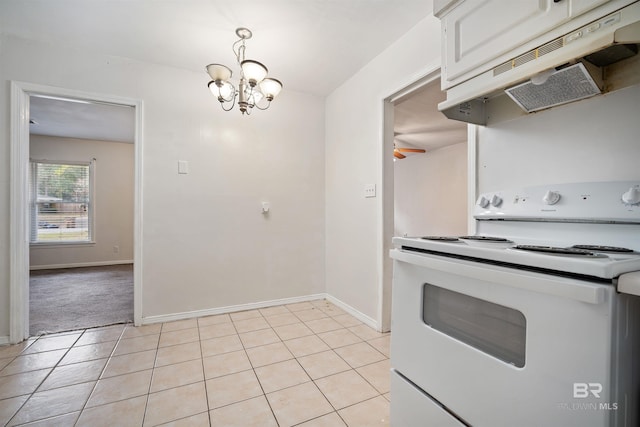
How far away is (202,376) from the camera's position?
1.74m

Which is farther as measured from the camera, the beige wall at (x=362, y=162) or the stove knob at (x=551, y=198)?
the beige wall at (x=362, y=162)

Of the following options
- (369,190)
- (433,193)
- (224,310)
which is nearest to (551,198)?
(369,190)

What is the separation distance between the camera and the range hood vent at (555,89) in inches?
39.4

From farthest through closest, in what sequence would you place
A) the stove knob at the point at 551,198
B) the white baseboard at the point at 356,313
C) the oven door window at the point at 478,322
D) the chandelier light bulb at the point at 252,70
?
1. the white baseboard at the point at 356,313
2. the chandelier light bulb at the point at 252,70
3. the stove knob at the point at 551,198
4. the oven door window at the point at 478,322

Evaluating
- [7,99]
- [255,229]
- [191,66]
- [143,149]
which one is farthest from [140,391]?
[191,66]

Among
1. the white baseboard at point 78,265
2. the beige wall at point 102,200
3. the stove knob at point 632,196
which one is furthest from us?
the beige wall at point 102,200

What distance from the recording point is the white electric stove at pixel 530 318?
0.60m

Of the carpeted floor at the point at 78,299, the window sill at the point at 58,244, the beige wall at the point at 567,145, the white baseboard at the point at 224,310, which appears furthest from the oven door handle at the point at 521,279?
the window sill at the point at 58,244

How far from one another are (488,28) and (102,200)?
6.57 metres

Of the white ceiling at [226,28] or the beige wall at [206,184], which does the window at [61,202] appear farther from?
the white ceiling at [226,28]

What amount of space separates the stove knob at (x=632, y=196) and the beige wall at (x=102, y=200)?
6.72 metres

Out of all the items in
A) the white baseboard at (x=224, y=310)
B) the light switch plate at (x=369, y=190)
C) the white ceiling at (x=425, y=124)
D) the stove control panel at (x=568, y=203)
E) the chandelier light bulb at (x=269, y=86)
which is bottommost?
the white baseboard at (x=224, y=310)

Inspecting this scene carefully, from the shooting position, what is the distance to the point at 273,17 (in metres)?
1.94

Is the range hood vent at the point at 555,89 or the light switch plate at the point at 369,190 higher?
the range hood vent at the point at 555,89
